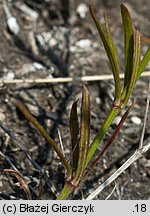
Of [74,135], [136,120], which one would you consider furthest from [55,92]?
[74,135]

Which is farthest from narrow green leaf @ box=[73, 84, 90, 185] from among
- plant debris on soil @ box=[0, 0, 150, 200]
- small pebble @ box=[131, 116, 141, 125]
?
small pebble @ box=[131, 116, 141, 125]

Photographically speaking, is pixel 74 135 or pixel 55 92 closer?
pixel 74 135

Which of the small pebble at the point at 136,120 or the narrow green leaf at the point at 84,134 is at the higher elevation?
the narrow green leaf at the point at 84,134

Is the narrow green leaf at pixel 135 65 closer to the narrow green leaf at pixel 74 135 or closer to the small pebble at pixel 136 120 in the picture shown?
the narrow green leaf at pixel 74 135

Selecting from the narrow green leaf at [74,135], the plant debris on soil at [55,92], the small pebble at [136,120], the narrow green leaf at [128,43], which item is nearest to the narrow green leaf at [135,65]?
the narrow green leaf at [128,43]

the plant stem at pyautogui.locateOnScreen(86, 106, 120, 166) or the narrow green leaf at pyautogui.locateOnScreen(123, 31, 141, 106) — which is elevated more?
the narrow green leaf at pyautogui.locateOnScreen(123, 31, 141, 106)

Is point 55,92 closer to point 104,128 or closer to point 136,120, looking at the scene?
point 136,120

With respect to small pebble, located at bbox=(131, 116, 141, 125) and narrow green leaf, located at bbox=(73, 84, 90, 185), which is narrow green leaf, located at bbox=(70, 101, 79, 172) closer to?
narrow green leaf, located at bbox=(73, 84, 90, 185)

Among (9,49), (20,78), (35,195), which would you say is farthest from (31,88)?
(35,195)

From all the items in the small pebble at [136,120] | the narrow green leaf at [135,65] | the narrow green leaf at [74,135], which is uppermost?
the narrow green leaf at [135,65]

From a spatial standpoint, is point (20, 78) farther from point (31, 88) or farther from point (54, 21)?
point (54, 21)
